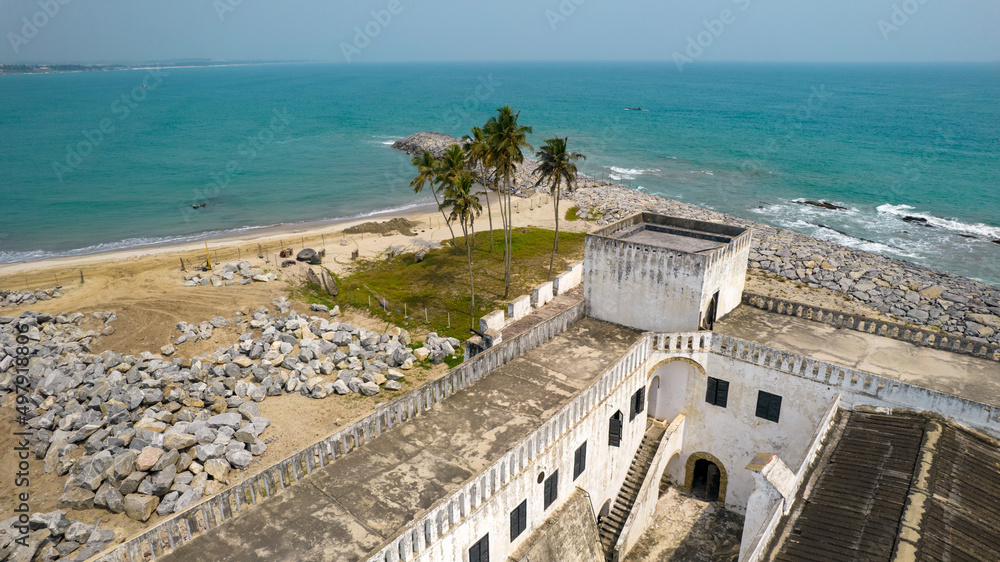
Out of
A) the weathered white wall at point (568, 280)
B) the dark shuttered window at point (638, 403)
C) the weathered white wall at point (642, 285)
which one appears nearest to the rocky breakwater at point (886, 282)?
the weathered white wall at point (568, 280)

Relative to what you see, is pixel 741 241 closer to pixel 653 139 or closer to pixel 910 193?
pixel 910 193

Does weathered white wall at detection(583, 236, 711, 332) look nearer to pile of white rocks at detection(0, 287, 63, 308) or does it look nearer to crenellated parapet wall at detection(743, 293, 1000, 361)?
crenellated parapet wall at detection(743, 293, 1000, 361)

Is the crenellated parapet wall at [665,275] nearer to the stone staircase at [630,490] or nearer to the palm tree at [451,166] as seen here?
the stone staircase at [630,490]

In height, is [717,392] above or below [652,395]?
above

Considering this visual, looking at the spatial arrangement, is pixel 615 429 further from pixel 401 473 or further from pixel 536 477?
pixel 401 473

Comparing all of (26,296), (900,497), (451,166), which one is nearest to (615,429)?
(900,497)

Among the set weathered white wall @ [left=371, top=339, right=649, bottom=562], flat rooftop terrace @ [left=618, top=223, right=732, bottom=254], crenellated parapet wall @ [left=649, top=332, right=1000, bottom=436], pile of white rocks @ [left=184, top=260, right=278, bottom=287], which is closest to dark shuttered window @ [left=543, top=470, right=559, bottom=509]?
weathered white wall @ [left=371, top=339, right=649, bottom=562]
